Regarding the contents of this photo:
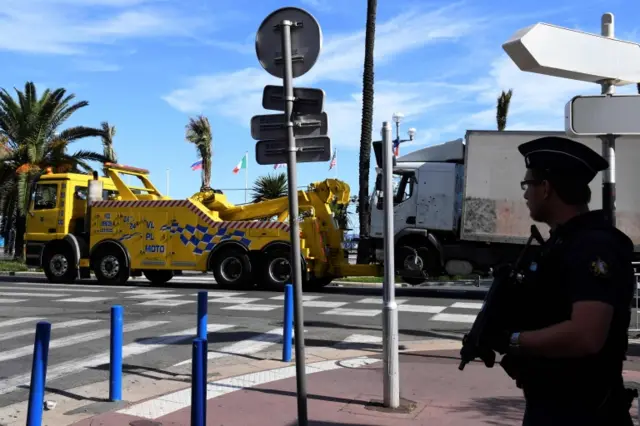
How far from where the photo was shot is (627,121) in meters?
3.68

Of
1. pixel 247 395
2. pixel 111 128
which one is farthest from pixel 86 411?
pixel 111 128

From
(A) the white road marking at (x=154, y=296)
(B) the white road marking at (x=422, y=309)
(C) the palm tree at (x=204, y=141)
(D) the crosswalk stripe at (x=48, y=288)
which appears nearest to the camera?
(B) the white road marking at (x=422, y=309)

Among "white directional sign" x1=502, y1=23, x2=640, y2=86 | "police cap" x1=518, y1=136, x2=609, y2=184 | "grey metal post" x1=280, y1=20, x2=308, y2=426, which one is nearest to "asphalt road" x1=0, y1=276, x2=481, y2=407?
"grey metal post" x1=280, y1=20, x2=308, y2=426

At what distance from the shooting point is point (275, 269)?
662 inches

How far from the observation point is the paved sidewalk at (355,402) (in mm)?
5363

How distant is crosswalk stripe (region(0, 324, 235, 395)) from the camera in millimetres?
6785

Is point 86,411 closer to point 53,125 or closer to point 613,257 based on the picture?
point 613,257

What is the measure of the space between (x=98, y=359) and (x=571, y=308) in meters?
6.86

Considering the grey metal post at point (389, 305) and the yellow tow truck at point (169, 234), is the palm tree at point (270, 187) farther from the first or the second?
the grey metal post at point (389, 305)

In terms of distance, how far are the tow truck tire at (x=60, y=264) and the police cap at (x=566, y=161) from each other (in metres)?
18.0

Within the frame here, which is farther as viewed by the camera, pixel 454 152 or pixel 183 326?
pixel 454 152

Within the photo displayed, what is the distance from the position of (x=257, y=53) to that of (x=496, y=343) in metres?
3.23

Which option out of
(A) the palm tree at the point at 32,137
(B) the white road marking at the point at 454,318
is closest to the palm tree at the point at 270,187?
(A) the palm tree at the point at 32,137

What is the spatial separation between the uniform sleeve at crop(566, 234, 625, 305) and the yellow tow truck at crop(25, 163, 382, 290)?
14172mm
